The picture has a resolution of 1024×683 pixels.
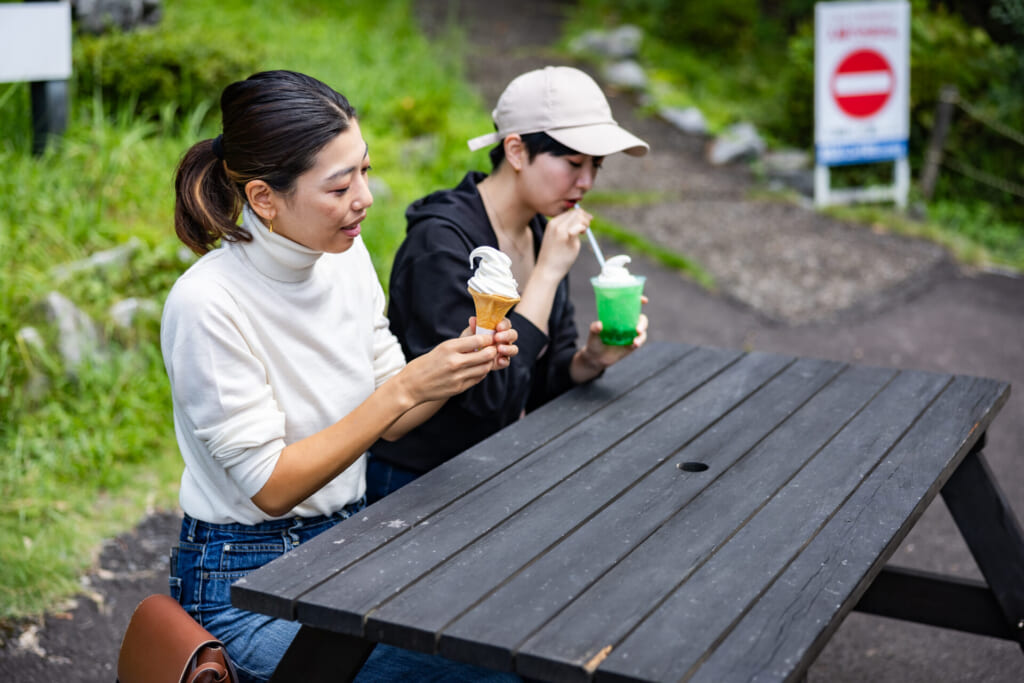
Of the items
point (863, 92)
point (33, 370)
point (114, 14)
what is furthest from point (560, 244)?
point (863, 92)

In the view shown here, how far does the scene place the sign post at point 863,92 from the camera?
700 centimetres

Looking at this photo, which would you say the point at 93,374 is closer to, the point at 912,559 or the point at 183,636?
the point at 183,636

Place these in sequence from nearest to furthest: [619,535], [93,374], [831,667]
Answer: [619,535] < [831,667] < [93,374]

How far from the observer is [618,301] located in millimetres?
2342

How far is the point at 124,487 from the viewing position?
3.55 meters

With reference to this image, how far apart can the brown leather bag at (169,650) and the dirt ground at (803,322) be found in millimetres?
1020

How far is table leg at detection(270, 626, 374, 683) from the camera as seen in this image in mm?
1579

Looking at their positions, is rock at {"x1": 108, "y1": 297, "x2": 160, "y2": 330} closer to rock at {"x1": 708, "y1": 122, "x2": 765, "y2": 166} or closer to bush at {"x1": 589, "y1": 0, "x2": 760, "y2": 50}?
rock at {"x1": 708, "y1": 122, "x2": 765, "y2": 166}

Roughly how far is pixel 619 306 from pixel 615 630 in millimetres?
1030

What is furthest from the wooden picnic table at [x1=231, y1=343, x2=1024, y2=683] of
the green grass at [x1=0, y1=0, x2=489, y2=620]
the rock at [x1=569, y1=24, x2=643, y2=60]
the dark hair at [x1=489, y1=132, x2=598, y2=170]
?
the rock at [x1=569, y1=24, x2=643, y2=60]

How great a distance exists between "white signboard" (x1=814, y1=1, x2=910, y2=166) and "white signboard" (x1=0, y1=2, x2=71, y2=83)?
4.56 m

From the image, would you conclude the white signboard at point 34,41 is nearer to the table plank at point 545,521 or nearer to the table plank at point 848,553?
the table plank at point 545,521

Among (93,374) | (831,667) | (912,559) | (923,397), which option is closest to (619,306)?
(923,397)

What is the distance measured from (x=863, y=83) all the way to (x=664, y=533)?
20.0ft
